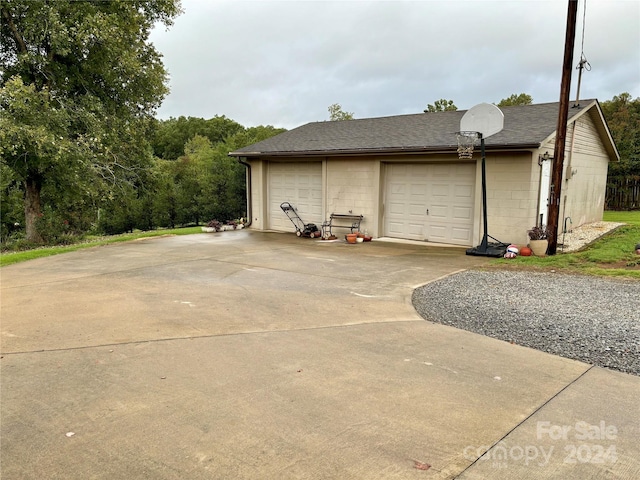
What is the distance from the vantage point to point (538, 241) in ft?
30.9

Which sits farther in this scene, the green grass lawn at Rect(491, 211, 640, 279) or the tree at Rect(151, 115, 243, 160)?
the tree at Rect(151, 115, 243, 160)

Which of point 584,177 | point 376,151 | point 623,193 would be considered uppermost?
point 376,151

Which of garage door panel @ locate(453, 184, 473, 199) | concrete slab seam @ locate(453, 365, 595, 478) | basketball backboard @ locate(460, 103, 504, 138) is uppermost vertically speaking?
basketball backboard @ locate(460, 103, 504, 138)

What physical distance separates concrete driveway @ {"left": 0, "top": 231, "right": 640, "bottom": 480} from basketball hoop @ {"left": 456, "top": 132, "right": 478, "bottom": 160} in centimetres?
505

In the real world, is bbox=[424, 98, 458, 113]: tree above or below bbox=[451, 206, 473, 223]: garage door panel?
above

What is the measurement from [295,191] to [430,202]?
4.76 meters

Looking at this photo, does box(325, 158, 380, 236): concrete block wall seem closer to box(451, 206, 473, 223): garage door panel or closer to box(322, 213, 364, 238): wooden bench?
box(322, 213, 364, 238): wooden bench

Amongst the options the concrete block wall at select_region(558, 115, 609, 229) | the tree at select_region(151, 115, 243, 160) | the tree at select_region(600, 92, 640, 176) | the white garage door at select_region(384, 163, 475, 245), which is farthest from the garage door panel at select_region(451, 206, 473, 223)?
the tree at select_region(151, 115, 243, 160)

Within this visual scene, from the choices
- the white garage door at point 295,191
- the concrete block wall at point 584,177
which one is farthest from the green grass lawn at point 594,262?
the white garage door at point 295,191

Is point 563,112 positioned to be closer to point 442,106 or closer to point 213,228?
point 213,228

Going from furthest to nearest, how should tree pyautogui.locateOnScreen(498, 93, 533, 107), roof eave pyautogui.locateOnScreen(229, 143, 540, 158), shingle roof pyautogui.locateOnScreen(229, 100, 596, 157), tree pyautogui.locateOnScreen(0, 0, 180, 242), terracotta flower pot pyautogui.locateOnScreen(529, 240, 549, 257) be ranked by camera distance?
tree pyautogui.locateOnScreen(498, 93, 533, 107) → tree pyautogui.locateOnScreen(0, 0, 180, 242) → shingle roof pyautogui.locateOnScreen(229, 100, 596, 157) → roof eave pyautogui.locateOnScreen(229, 143, 540, 158) → terracotta flower pot pyautogui.locateOnScreen(529, 240, 549, 257)

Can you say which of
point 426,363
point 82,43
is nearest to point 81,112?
point 82,43

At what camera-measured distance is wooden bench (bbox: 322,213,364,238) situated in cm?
1301

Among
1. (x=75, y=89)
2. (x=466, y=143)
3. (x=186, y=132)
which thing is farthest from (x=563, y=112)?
(x=186, y=132)
